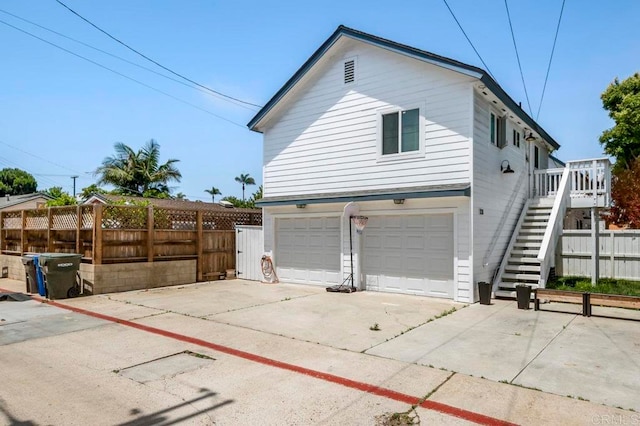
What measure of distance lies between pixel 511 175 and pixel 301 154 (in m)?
6.88

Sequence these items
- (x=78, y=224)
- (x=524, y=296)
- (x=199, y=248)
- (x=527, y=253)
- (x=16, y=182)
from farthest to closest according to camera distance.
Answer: (x=16, y=182), (x=199, y=248), (x=78, y=224), (x=527, y=253), (x=524, y=296)

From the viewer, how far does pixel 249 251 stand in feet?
49.2

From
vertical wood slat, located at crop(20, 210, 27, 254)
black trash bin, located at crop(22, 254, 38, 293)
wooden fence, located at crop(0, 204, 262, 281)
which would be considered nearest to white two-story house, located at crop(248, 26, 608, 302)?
wooden fence, located at crop(0, 204, 262, 281)

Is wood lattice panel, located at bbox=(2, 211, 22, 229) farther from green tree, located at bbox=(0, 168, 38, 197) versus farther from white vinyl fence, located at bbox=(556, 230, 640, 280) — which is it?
green tree, located at bbox=(0, 168, 38, 197)

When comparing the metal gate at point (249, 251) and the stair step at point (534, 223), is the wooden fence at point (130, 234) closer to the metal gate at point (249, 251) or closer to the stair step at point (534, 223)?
the metal gate at point (249, 251)

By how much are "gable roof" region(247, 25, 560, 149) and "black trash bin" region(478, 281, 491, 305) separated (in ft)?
16.5

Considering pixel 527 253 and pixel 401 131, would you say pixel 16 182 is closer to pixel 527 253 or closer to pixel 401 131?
pixel 401 131

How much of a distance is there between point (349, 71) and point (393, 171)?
11.7 feet

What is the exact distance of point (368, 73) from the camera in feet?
40.4

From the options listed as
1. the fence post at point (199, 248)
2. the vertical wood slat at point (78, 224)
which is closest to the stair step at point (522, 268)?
the fence post at point (199, 248)

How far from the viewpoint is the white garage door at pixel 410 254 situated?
432 inches

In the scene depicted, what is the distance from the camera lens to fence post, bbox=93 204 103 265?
1155 centimetres

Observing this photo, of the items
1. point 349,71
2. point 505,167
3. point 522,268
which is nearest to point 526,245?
point 522,268

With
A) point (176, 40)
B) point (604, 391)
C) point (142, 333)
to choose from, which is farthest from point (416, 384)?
point (176, 40)
